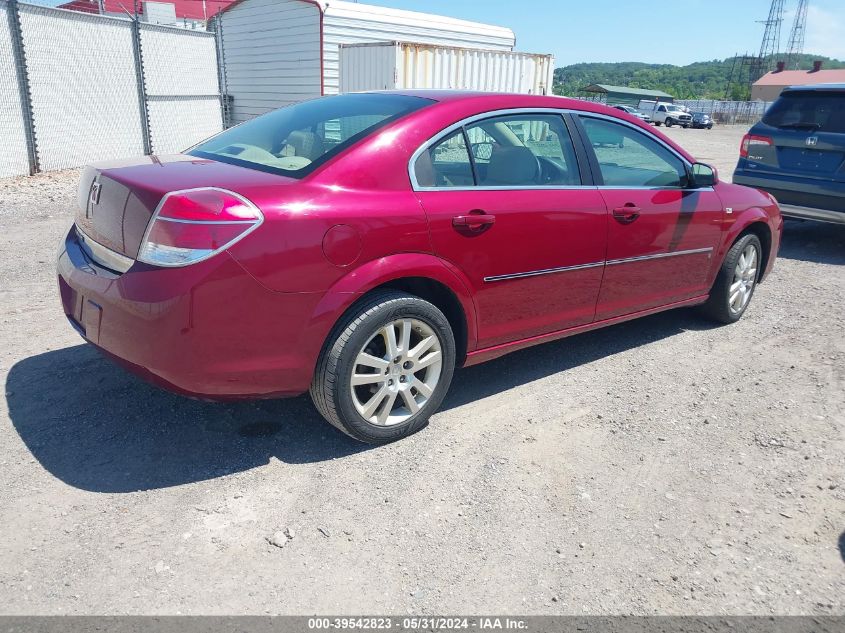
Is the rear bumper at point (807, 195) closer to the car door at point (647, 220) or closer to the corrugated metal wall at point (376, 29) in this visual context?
the car door at point (647, 220)

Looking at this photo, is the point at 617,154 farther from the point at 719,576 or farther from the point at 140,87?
the point at 140,87

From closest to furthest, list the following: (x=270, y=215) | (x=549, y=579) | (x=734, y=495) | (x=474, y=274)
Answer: (x=549, y=579)
(x=270, y=215)
(x=734, y=495)
(x=474, y=274)

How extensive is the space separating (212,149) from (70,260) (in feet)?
3.15

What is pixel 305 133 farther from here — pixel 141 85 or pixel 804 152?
pixel 141 85

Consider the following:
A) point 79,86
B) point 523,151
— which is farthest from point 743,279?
point 79,86

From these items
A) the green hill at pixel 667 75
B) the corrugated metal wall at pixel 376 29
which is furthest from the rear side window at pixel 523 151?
the green hill at pixel 667 75

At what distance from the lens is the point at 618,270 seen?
14.0 ft

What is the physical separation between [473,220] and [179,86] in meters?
12.9

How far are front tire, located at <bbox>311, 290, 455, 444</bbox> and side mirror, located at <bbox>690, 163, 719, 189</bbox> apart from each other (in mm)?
2307

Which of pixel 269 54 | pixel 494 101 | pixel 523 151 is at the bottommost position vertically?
pixel 523 151

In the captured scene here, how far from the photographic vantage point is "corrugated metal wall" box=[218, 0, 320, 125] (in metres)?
15.5

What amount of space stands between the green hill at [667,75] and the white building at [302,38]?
10370 cm

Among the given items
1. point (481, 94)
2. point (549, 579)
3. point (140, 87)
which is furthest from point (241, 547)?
point (140, 87)

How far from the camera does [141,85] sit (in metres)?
13.1
